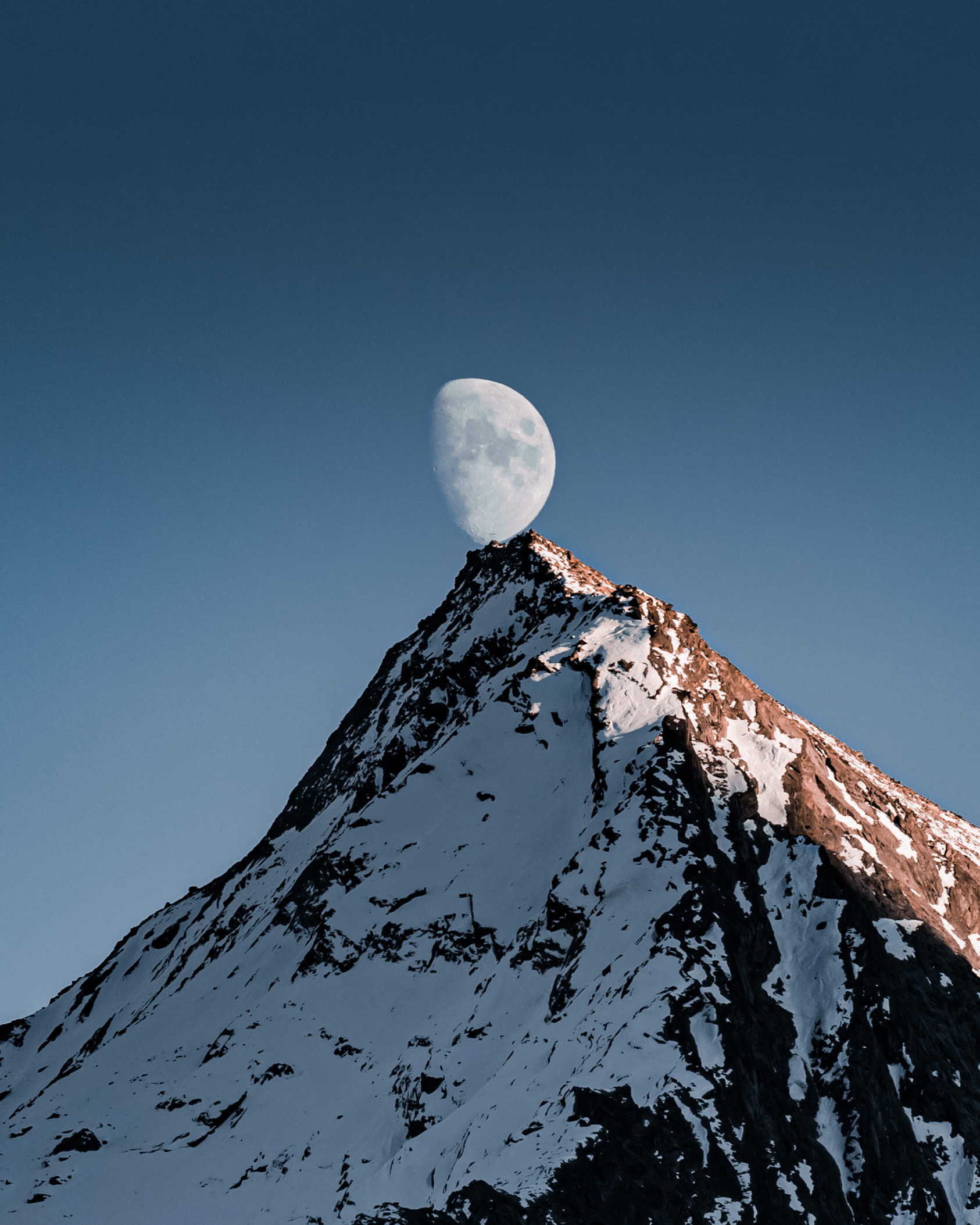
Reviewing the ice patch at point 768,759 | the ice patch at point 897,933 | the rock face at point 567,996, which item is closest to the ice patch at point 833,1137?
the rock face at point 567,996

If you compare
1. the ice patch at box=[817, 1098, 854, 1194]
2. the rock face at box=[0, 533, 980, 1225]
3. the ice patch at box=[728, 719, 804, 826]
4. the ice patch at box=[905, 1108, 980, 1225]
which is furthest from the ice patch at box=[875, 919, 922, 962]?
the ice patch at box=[817, 1098, 854, 1194]

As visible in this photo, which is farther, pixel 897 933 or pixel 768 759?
pixel 768 759

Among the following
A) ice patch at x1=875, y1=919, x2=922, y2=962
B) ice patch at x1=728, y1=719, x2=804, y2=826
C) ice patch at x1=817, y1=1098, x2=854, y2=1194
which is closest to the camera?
ice patch at x1=817, y1=1098, x2=854, y2=1194

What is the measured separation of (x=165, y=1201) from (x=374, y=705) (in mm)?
80812

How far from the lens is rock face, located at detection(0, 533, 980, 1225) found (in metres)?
62.6

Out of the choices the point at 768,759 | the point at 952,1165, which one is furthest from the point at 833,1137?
the point at 768,759

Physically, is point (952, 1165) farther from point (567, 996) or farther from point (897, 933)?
point (567, 996)

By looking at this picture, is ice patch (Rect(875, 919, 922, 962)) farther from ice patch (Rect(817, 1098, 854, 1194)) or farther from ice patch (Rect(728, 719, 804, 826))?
ice patch (Rect(817, 1098, 854, 1194))

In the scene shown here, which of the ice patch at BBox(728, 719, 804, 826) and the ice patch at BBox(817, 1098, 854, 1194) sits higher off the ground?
the ice patch at BBox(728, 719, 804, 826)

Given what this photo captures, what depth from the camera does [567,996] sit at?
74688 mm

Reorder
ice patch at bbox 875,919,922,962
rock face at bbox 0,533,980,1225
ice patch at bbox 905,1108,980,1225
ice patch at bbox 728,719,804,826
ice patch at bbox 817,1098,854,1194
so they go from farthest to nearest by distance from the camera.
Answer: ice patch at bbox 728,719,804,826, ice patch at bbox 875,919,922,962, ice patch at bbox 817,1098,854,1194, rock face at bbox 0,533,980,1225, ice patch at bbox 905,1108,980,1225

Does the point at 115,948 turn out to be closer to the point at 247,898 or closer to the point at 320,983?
the point at 247,898

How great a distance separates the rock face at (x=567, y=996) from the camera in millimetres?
62594

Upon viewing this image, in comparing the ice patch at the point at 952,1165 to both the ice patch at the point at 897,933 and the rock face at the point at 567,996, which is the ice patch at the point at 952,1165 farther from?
the ice patch at the point at 897,933
